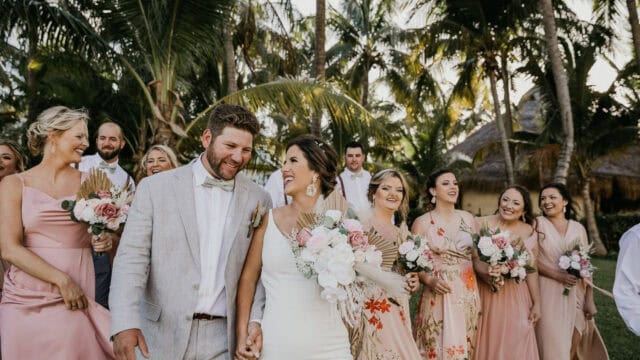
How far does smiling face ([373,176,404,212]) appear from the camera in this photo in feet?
18.8

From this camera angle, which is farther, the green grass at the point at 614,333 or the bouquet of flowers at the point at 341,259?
the green grass at the point at 614,333

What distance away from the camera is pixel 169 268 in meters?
3.04

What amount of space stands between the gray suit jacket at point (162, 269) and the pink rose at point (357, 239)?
2.28 feet

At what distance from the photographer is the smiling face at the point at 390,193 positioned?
18.8ft

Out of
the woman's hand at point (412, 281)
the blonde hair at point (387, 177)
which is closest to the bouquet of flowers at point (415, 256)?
the woman's hand at point (412, 281)

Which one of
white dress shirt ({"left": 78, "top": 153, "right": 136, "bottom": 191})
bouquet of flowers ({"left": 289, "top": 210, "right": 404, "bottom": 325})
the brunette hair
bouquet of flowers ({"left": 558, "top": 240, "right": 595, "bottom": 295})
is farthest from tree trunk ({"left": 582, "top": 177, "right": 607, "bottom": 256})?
bouquet of flowers ({"left": 289, "top": 210, "right": 404, "bottom": 325})

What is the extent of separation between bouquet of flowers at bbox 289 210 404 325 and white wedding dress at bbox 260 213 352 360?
0.20 metres

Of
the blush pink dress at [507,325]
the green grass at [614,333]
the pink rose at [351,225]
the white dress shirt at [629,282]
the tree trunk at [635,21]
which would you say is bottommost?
the green grass at [614,333]

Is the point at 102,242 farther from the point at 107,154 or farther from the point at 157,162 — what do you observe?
the point at 107,154

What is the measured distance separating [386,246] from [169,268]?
1229 millimetres

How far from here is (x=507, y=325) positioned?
6129mm

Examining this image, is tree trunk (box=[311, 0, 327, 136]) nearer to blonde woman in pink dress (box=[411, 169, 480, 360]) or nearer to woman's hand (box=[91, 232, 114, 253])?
blonde woman in pink dress (box=[411, 169, 480, 360])

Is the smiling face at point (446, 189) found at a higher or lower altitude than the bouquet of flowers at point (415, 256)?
higher

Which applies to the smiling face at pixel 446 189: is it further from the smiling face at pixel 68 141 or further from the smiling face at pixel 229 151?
the smiling face at pixel 68 141
